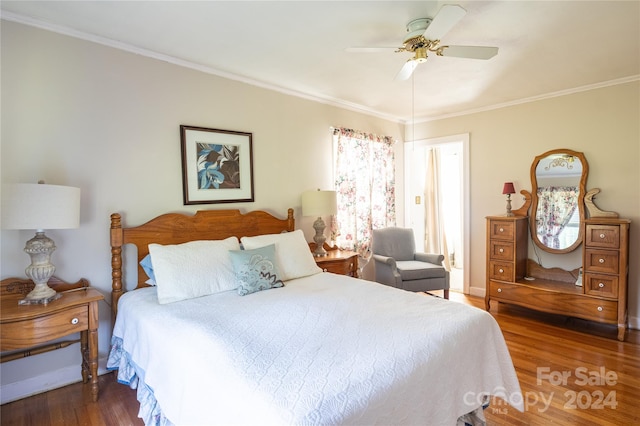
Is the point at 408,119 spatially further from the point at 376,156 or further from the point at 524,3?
the point at 524,3

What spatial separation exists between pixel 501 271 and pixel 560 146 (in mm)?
1562

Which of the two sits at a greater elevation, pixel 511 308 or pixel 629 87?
pixel 629 87

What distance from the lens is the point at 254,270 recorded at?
8.04 feet

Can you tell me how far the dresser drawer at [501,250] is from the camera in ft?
12.1

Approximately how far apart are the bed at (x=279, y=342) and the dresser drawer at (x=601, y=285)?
2.05m

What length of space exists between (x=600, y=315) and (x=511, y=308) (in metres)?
0.90

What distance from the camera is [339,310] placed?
197 cm

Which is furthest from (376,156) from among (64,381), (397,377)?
(64,381)

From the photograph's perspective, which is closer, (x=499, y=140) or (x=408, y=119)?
(x=499, y=140)

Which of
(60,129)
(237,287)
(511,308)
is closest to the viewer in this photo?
(60,129)

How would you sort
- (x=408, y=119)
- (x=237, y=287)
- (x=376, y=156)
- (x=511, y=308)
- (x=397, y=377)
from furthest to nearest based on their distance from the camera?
(x=408, y=119)
(x=376, y=156)
(x=511, y=308)
(x=237, y=287)
(x=397, y=377)

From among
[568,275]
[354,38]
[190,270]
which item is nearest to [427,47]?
[354,38]

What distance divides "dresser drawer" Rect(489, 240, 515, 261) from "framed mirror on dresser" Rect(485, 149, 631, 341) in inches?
0.4

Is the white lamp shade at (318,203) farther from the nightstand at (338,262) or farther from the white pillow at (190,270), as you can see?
the white pillow at (190,270)
